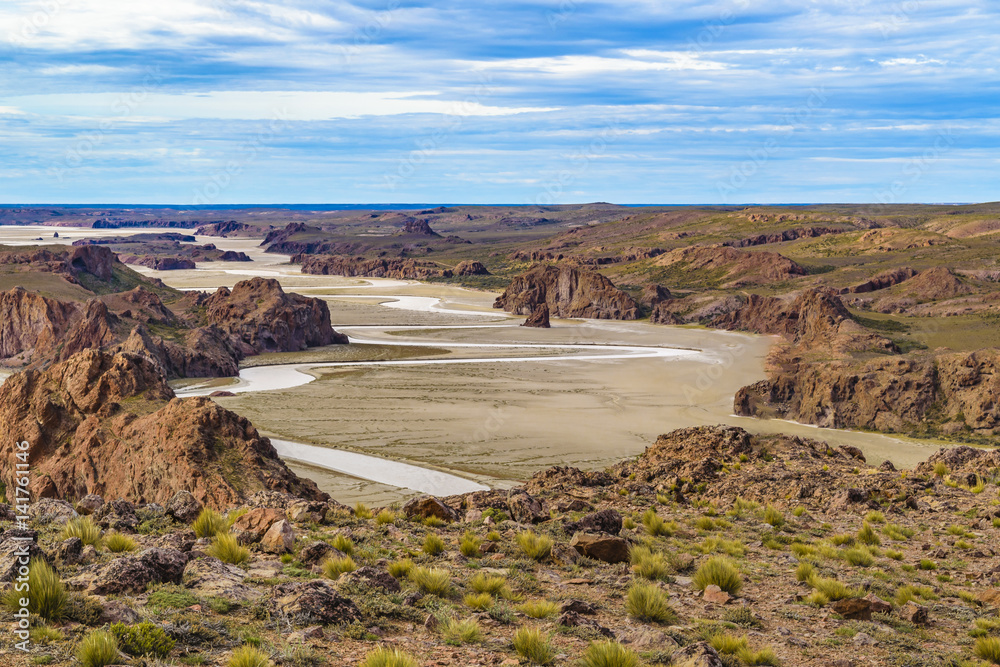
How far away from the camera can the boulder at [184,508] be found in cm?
1539

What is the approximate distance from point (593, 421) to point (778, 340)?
44070 millimetres

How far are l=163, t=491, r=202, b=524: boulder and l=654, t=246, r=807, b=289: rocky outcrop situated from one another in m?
106

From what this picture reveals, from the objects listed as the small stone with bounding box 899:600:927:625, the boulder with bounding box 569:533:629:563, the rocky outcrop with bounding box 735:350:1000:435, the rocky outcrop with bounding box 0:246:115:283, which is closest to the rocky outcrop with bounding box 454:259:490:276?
the rocky outcrop with bounding box 0:246:115:283

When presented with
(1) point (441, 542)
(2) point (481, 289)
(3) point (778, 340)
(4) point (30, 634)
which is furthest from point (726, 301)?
(4) point (30, 634)

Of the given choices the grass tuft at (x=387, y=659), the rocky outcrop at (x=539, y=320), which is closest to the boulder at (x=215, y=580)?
the grass tuft at (x=387, y=659)

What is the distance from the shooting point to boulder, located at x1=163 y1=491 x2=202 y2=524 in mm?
15391

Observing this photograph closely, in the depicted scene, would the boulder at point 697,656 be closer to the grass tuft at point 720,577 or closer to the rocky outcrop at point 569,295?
the grass tuft at point 720,577

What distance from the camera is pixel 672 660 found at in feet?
31.6

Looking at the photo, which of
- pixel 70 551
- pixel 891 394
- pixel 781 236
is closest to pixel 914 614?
pixel 70 551

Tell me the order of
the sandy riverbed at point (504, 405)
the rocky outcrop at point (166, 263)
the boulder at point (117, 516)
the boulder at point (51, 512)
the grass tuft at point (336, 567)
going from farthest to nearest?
1. the rocky outcrop at point (166, 263)
2. the sandy riverbed at point (504, 405)
3. the boulder at point (51, 512)
4. the boulder at point (117, 516)
5. the grass tuft at point (336, 567)

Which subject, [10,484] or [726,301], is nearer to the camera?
[10,484]

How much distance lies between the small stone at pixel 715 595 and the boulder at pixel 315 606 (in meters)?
5.66

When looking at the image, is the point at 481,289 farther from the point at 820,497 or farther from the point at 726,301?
the point at 820,497

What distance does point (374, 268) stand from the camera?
177000mm
